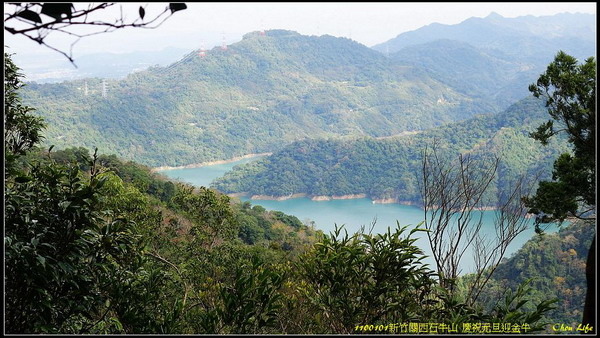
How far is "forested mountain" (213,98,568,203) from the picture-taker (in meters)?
30.9

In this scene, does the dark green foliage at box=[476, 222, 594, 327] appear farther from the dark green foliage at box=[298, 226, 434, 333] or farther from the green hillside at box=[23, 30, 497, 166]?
the green hillside at box=[23, 30, 497, 166]

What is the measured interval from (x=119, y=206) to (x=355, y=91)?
57.7 metres

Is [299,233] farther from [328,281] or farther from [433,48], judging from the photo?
[433,48]

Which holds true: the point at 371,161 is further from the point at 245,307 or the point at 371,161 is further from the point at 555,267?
the point at 245,307

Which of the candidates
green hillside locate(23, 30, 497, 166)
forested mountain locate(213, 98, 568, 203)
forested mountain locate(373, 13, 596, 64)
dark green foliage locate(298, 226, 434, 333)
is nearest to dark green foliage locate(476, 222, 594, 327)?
dark green foliage locate(298, 226, 434, 333)

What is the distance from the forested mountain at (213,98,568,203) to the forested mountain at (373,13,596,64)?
34.4 m

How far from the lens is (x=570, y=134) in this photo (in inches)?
122

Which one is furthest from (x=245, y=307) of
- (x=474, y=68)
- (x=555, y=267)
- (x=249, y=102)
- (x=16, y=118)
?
(x=474, y=68)

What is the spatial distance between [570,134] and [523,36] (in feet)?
301

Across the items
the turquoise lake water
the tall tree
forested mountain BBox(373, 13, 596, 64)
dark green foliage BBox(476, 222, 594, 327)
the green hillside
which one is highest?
forested mountain BBox(373, 13, 596, 64)

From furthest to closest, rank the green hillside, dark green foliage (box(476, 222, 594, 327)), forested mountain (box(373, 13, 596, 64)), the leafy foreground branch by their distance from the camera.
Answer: forested mountain (box(373, 13, 596, 64))
the green hillside
dark green foliage (box(476, 222, 594, 327))
the leafy foreground branch

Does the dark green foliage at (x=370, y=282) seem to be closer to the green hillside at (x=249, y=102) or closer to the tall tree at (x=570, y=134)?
the tall tree at (x=570, y=134)

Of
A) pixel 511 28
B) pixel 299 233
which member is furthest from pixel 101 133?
pixel 511 28

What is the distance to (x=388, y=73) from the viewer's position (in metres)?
67.2
